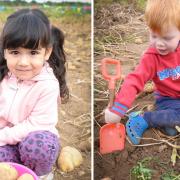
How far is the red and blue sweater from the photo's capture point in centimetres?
118

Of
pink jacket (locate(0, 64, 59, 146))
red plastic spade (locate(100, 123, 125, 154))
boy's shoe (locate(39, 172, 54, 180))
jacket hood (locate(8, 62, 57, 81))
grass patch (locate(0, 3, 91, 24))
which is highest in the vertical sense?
grass patch (locate(0, 3, 91, 24))

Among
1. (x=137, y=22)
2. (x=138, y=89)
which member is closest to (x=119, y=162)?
(x=138, y=89)

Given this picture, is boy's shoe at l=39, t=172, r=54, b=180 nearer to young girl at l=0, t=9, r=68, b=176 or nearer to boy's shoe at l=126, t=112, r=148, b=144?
young girl at l=0, t=9, r=68, b=176

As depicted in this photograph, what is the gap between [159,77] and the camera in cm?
124

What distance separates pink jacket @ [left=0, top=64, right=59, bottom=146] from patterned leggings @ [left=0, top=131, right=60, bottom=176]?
0.07 feet

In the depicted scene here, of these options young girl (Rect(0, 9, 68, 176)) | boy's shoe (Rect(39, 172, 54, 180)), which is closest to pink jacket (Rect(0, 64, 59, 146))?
young girl (Rect(0, 9, 68, 176))

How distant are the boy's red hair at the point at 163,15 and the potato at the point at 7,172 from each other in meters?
0.44

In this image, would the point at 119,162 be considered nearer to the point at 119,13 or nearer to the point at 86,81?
the point at 86,81

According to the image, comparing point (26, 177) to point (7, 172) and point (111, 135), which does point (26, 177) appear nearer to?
point (7, 172)

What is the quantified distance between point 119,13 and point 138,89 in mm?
325

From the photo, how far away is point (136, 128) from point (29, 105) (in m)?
0.28

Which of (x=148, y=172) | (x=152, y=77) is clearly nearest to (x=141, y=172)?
(x=148, y=172)

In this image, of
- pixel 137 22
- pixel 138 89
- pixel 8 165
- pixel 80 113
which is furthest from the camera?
pixel 137 22

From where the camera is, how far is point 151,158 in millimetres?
1210
